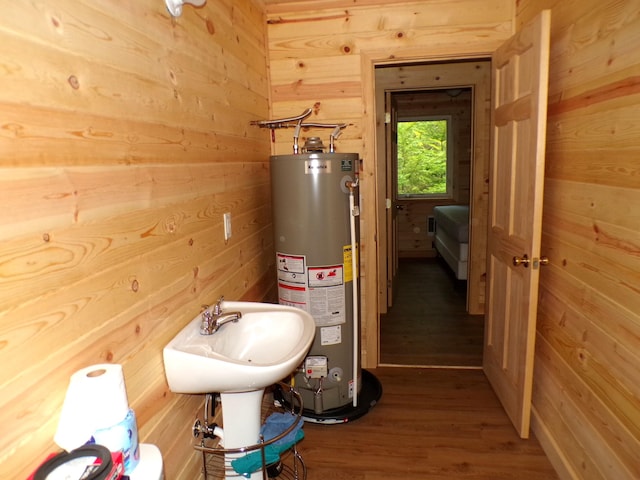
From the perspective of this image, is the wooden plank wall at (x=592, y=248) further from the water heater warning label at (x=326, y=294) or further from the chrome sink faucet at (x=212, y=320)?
the chrome sink faucet at (x=212, y=320)

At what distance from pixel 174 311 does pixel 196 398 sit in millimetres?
428

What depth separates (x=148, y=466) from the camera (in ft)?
3.61

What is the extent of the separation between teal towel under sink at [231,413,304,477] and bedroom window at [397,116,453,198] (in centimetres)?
519

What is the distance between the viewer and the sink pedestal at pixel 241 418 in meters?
1.72

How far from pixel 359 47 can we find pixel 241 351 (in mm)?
1998

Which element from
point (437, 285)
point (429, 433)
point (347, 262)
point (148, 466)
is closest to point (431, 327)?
point (437, 285)

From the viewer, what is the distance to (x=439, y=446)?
7.57 feet

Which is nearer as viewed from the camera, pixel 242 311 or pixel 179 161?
pixel 179 161

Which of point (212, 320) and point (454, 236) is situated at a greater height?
point (212, 320)

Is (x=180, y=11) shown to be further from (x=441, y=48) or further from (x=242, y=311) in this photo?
(x=441, y=48)

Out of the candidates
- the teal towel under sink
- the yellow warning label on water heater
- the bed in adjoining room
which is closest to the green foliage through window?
the bed in adjoining room

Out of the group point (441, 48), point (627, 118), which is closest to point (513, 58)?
point (441, 48)

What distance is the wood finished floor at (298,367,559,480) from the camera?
2125 mm

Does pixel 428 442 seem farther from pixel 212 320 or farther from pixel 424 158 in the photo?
pixel 424 158
